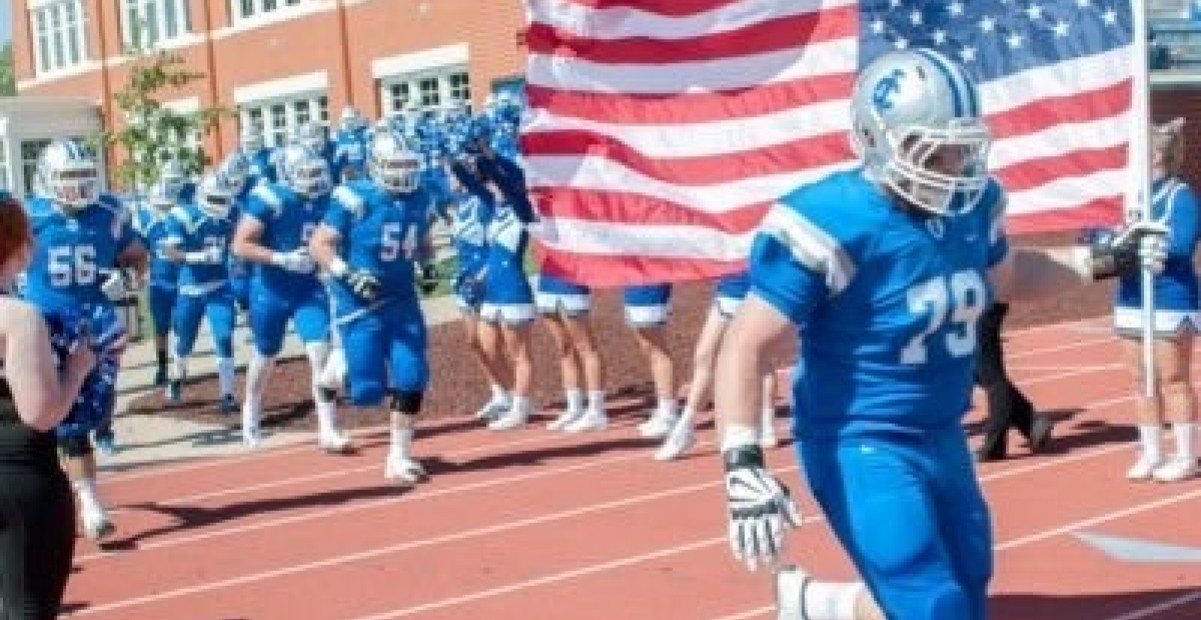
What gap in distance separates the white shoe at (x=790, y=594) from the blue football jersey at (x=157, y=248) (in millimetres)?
11853

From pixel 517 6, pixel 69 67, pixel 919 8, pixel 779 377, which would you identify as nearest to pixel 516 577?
pixel 919 8

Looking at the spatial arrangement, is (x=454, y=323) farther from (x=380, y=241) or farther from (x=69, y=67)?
(x=69, y=67)

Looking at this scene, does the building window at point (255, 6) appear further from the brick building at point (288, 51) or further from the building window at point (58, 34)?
the building window at point (58, 34)

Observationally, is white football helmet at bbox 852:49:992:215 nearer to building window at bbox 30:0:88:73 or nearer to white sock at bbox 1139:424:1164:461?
white sock at bbox 1139:424:1164:461

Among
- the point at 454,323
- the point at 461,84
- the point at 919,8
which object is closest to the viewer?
the point at 919,8

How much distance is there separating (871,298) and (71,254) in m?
6.73

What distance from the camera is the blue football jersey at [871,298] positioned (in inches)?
195

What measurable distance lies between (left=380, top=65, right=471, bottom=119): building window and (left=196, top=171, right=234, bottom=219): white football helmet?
18594mm

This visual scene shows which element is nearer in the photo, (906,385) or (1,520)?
(906,385)

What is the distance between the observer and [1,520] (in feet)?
18.7

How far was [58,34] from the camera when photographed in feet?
176

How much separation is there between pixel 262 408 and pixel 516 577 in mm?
7911

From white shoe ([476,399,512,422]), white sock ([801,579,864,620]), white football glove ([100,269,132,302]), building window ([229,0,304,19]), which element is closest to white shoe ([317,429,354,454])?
white shoe ([476,399,512,422])

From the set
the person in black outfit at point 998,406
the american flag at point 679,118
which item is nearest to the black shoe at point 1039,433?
the person in black outfit at point 998,406
